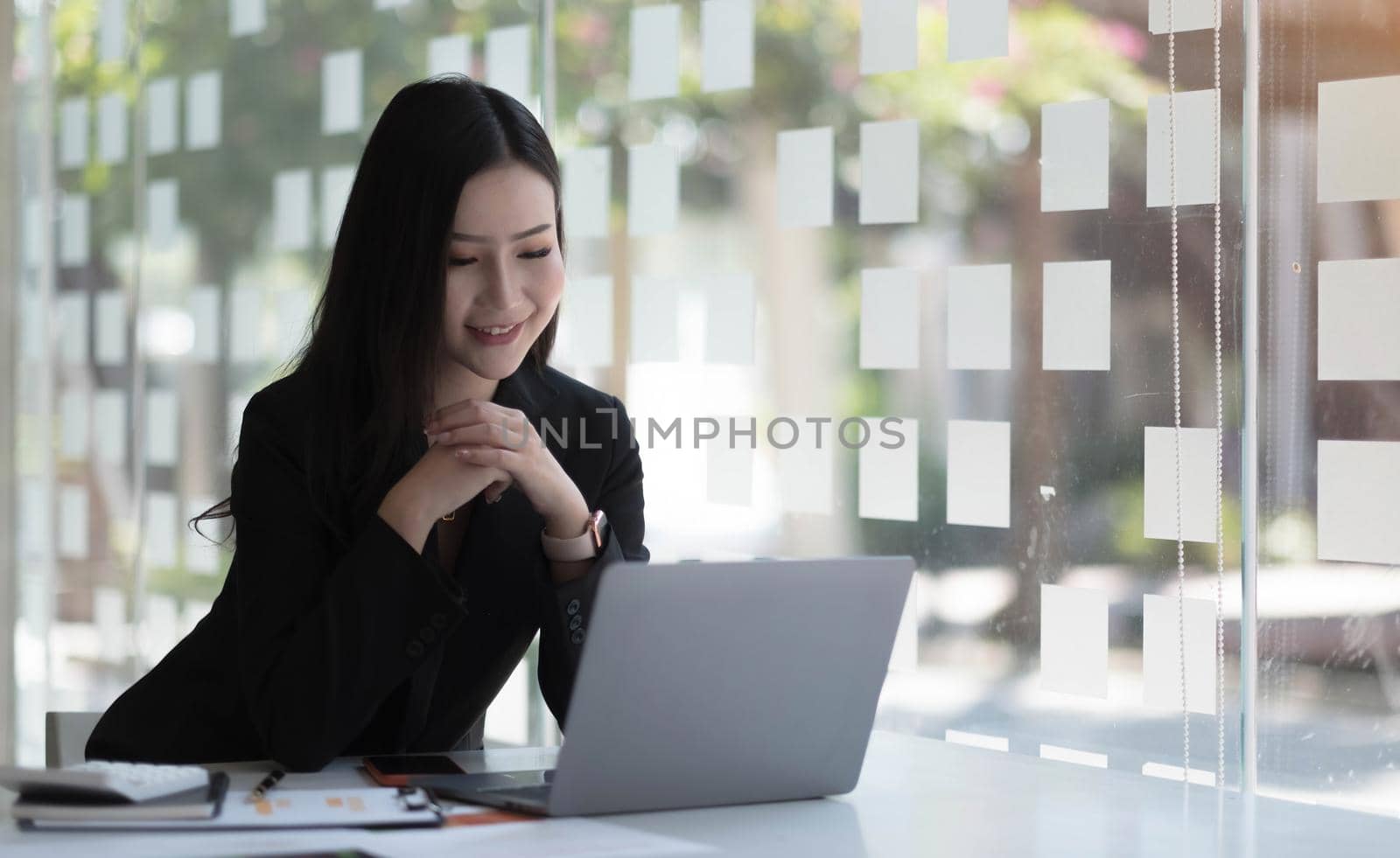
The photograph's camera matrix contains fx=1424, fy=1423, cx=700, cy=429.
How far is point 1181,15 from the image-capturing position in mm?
2037

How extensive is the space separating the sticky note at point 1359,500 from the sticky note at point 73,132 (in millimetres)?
3288

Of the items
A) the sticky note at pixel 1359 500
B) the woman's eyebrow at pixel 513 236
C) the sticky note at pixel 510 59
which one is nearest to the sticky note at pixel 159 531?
the sticky note at pixel 510 59

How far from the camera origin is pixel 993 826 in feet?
4.47

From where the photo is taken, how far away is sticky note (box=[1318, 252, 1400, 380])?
1.84 meters

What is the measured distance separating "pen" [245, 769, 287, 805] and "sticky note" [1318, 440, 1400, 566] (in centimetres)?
136

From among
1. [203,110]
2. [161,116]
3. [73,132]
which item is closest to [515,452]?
[203,110]

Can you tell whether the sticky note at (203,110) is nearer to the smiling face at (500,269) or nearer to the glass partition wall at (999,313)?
the glass partition wall at (999,313)

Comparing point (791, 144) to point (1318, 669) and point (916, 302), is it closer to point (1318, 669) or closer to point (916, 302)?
point (916, 302)

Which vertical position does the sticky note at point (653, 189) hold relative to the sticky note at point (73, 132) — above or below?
below

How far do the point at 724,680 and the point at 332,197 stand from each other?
2.46m

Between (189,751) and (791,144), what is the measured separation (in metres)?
1.43

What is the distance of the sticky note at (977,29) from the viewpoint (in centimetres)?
221

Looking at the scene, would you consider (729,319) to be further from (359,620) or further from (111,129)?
(111,129)

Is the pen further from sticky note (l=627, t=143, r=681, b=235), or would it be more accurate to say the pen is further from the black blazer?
sticky note (l=627, t=143, r=681, b=235)
